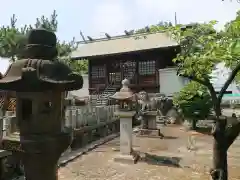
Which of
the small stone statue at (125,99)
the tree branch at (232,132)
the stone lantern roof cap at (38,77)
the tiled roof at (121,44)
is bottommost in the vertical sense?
the tree branch at (232,132)

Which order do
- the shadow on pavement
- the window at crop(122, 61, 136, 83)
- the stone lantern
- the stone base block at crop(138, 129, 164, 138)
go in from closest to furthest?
the stone lantern
the shadow on pavement
the stone base block at crop(138, 129, 164, 138)
the window at crop(122, 61, 136, 83)

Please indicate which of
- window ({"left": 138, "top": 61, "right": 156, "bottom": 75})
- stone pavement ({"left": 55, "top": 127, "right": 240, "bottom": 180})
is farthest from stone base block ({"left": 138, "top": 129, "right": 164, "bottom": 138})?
window ({"left": 138, "top": 61, "right": 156, "bottom": 75})

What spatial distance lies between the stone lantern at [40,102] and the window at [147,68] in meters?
20.3

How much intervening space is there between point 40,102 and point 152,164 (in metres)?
6.18

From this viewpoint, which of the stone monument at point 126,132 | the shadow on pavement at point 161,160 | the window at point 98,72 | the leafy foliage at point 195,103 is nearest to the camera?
the shadow on pavement at point 161,160

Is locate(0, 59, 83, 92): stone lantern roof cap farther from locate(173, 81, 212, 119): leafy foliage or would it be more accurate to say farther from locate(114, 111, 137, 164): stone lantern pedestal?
locate(173, 81, 212, 119): leafy foliage

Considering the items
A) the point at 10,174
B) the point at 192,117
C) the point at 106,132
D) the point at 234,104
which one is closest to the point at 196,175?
the point at 10,174

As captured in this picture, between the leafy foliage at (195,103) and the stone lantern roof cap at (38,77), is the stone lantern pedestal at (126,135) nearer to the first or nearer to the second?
the stone lantern roof cap at (38,77)

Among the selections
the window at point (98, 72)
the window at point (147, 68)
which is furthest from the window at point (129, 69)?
the window at point (98, 72)

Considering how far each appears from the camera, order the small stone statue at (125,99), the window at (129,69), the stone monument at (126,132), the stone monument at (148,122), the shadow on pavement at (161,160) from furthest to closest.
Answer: the window at (129,69)
the stone monument at (148,122)
the small stone statue at (125,99)
the stone monument at (126,132)
the shadow on pavement at (161,160)

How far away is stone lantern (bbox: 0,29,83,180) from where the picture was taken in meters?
3.33

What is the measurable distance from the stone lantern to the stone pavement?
163 inches

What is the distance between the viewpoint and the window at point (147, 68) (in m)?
23.5

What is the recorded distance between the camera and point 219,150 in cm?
489
